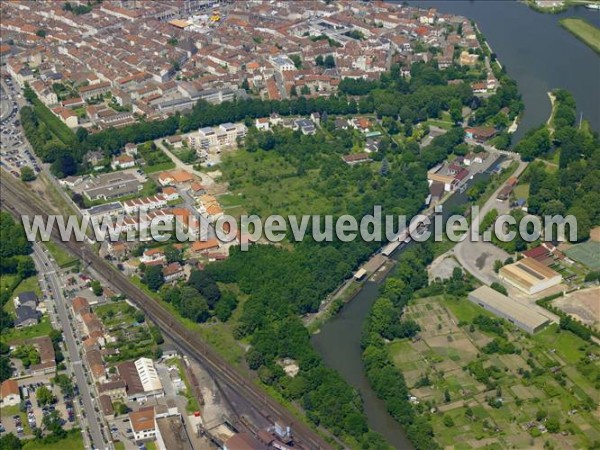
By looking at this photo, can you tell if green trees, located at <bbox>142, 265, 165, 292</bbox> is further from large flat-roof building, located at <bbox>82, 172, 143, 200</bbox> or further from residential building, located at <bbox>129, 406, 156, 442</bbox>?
residential building, located at <bbox>129, 406, 156, 442</bbox>

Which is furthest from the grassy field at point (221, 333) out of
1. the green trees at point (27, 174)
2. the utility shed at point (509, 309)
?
the green trees at point (27, 174)

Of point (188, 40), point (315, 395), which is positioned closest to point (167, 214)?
point (315, 395)

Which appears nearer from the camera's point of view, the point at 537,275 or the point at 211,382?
→ the point at 211,382

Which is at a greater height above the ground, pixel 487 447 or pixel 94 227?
pixel 487 447

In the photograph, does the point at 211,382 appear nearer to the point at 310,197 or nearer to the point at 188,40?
the point at 310,197

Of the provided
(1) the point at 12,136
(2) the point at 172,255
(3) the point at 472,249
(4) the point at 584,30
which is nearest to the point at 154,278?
(2) the point at 172,255

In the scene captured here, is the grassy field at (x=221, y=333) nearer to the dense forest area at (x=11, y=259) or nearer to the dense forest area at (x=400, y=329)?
the dense forest area at (x=400, y=329)

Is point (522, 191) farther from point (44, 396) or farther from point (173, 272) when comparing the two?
point (44, 396)
